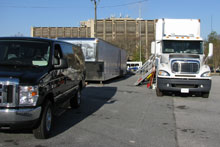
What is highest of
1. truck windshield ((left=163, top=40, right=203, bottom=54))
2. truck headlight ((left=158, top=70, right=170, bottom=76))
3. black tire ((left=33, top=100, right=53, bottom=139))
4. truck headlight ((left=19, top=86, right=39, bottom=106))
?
truck windshield ((left=163, top=40, right=203, bottom=54))

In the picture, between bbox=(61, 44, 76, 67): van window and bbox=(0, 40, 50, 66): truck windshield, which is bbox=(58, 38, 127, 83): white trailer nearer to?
bbox=(61, 44, 76, 67): van window

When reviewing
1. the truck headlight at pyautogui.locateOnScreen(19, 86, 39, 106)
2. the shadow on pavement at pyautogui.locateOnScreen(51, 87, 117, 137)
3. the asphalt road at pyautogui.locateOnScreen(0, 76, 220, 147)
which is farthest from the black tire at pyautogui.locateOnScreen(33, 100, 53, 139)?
the truck headlight at pyautogui.locateOnScreen(19, 86, 39, 106)

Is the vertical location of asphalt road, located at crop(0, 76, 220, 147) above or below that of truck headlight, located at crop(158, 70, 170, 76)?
below

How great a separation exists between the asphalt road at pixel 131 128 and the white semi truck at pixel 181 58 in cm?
183

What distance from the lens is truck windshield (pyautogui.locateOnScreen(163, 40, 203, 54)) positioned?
1331 cm

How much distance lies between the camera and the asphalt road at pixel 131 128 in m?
5.54

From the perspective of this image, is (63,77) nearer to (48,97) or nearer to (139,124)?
(48,97)

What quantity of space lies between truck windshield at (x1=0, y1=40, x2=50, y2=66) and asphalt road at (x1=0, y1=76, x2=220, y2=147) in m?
1.64

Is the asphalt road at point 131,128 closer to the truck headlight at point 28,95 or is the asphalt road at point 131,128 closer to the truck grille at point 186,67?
the truck headlight at point 28,95

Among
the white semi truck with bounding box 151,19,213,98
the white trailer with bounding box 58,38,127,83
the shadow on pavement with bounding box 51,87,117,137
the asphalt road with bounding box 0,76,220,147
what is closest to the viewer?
the asphalt road with bounding box 0,76,220,147

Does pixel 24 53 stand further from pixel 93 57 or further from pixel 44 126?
pixel 93 57

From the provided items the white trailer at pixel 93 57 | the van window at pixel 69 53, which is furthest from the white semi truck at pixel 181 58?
the van window at pixel 69 53

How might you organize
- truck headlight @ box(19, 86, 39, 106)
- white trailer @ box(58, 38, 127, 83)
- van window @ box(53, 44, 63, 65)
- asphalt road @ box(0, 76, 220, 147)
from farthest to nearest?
white trailer @ box(58, 38, 127, 83)
van window @ box(53, 44, 63, 65)
asphalt road @ box(0, 76, 220, 147)
truck headlight @ box(19, 86, 39, 106)

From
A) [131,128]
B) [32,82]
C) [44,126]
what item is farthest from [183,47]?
[32,82]
